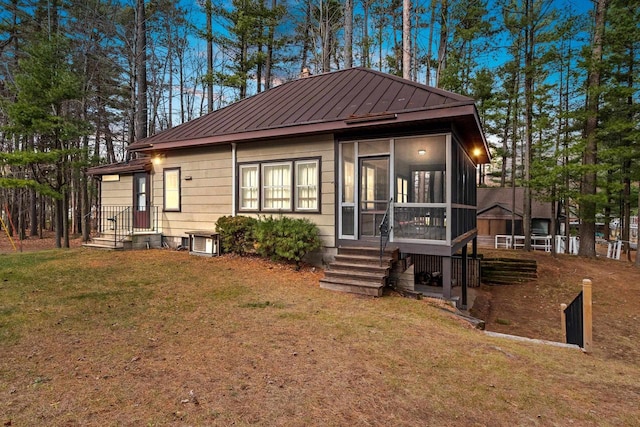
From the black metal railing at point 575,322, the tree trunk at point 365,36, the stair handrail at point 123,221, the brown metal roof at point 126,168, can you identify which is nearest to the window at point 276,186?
the brown metal roof at point 126,168

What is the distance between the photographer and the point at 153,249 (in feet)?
35.9

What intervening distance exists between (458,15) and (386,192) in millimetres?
16643

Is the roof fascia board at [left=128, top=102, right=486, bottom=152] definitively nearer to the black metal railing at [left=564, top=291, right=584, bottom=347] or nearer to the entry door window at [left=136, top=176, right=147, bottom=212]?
the entry door window at [left=136, top=176, right=147, bottom=212]

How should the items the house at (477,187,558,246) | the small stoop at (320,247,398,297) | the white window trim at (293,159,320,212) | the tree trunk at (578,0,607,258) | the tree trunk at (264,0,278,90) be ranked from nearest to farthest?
the small stoop at (320,247,398,297)
the white window trim at (293,159,320,212)
the tree trunk at (578,0,607,258)
the tree trunk at (264,0,278,90)
the house at (477,187,558,246)

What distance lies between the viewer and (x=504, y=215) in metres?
23.9

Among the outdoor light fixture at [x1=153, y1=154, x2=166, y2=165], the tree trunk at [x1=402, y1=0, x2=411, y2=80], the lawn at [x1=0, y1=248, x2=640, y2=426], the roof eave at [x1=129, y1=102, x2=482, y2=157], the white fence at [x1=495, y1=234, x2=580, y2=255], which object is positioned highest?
the tree trunk at [x1=402, y1=0, x2=411, y2=80]

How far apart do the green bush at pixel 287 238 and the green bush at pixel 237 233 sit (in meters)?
0.55

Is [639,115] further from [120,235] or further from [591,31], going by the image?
[120,235]

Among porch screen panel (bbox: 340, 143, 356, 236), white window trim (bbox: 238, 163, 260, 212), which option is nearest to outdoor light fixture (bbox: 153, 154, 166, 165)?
white window trim (bbox: 238, 163, 260, 212)

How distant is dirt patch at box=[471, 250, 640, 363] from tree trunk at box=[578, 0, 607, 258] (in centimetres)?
136

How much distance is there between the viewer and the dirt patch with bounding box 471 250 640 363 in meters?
7.07

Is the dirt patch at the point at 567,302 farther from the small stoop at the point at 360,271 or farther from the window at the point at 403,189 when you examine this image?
the window at the point at 403,189

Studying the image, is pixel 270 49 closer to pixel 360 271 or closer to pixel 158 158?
pixel 158 158

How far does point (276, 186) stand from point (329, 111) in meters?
2.55
